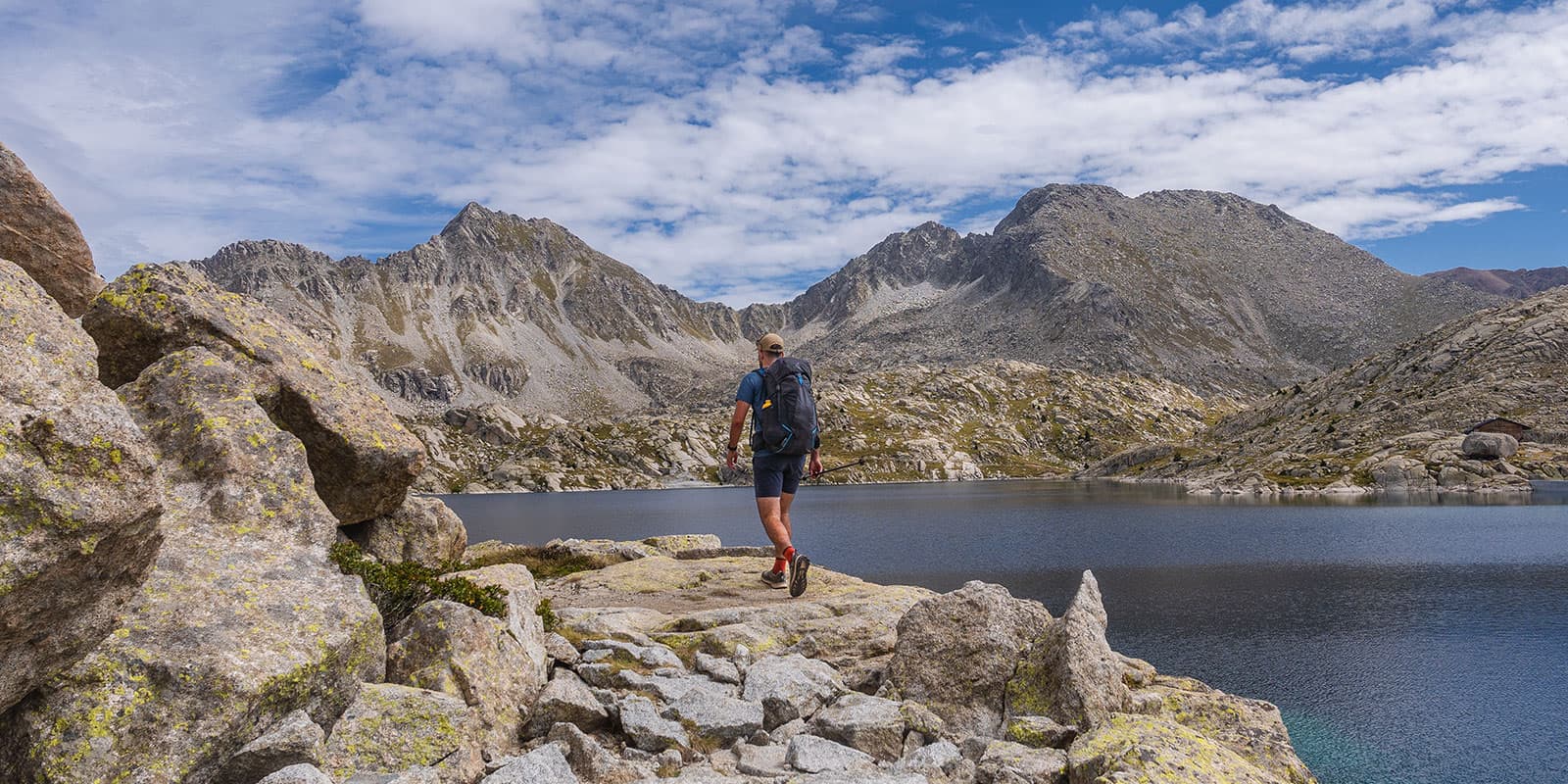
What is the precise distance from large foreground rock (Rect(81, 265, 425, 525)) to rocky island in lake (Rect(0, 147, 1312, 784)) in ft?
0.17

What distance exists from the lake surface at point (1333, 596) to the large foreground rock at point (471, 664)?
73.0 ft

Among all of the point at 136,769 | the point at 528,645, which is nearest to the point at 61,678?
the point at 136,769

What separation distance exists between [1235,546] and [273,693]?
74786 mm

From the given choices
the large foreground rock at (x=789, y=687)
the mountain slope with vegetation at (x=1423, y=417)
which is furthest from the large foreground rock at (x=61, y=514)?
the mountain slope with vegetation at (x=1423, y=417)

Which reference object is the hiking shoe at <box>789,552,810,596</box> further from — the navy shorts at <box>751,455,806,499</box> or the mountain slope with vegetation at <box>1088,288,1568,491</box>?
the mountain slope with vegetation at <box>1088,288,1568,491</box>

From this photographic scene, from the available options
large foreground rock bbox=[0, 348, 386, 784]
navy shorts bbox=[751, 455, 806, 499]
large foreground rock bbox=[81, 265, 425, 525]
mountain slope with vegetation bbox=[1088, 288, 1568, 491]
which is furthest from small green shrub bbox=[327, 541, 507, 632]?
mountain slope with vegetation bbox=[1088, 288, 1568, 491]

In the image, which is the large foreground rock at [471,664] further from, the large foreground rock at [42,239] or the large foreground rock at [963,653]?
the large foreground rock at [42,239]

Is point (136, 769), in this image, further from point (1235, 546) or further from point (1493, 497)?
point (1493, 497)

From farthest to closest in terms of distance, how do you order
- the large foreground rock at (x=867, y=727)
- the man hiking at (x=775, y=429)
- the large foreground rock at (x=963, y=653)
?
the man hiking at (x=775, y=429)
the large foreground rock at (x=963, y=653)
the large foreground rock at (x=867, y=727)

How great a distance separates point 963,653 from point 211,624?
459 inches

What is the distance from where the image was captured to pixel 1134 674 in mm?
16797

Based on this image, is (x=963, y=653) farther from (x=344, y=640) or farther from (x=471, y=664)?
(x=344, y=640)

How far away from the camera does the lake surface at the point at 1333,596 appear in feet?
81.7

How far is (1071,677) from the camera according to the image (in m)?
13.3
